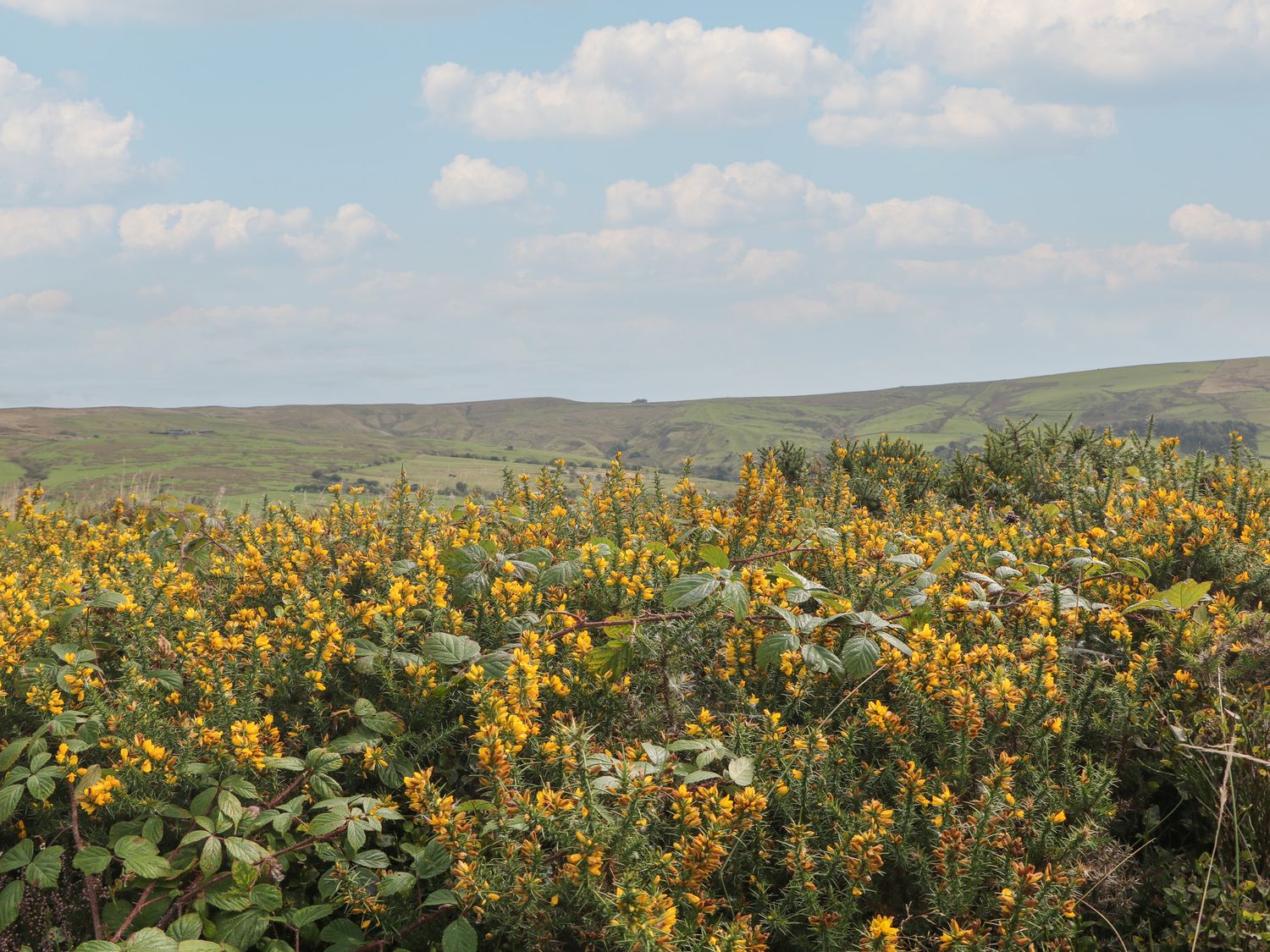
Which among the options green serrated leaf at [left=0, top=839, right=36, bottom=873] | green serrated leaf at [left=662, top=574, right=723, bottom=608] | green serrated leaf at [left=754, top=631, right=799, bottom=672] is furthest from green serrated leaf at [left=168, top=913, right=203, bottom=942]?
green serrated leaf at [left=754, top=631, right=799, bottom=672]

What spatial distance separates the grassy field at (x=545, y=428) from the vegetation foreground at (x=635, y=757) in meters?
73.3

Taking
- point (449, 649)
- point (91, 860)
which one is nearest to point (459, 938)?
point (449, 649)

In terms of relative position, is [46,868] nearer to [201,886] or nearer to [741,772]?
[201,886]

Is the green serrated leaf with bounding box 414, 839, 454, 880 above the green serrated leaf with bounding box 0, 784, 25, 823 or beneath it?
beneath

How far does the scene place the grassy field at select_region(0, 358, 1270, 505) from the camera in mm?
99375

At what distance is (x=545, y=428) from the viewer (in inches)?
7382

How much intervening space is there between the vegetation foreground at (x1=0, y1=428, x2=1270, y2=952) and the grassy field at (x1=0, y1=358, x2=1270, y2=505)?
73340 millimetres

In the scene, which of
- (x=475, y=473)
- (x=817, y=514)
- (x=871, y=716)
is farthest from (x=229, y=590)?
(x=475, y=473)

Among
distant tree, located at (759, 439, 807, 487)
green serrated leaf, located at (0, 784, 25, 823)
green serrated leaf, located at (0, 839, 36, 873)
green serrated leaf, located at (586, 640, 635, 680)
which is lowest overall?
green serrated leaf, located at (0, 839, 36, 873)

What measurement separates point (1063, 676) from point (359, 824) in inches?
106

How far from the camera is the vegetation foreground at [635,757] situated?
2383mm

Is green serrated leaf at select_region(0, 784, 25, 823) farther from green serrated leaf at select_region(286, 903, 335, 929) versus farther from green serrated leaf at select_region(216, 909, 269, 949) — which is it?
green serrated leaf at select_region(286, 903, 335, 929)

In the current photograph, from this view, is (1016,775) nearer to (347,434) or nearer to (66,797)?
(66,797)

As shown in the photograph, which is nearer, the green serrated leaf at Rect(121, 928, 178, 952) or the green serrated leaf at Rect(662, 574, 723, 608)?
the green serrated leaf at Rect(121, 928, 178, 952)
